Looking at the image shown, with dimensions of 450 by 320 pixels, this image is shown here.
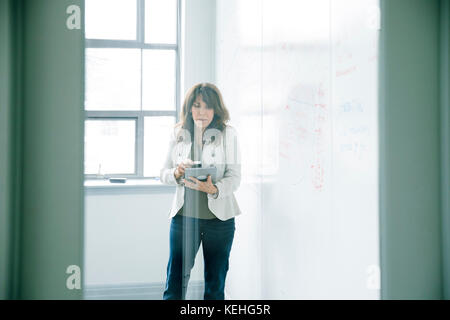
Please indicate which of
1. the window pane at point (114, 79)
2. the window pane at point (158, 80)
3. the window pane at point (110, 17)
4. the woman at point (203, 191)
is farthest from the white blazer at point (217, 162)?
the window pane at point (110, 17)

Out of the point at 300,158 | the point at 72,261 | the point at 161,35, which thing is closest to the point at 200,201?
the point at 300,158

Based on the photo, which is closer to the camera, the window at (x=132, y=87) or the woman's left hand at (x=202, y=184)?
the woman's left hand at (x=202, y=184)

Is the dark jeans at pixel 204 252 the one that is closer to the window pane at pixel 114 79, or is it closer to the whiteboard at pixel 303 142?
the whiteboard at pixel 303 142

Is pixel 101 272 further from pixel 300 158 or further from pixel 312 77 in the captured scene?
pixel 312 77

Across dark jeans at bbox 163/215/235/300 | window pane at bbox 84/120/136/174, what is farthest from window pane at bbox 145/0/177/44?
dark jeans at bbox 163/215/235/300

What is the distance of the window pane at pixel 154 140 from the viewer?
56.5 inches

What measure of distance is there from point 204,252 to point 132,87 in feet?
3.02

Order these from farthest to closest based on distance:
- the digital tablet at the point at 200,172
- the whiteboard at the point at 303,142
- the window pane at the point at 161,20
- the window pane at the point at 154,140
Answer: the window pane at the point at 154,140, the window pane at the point at 161,20, the digital tablet at the point at 200,172, the whiteboard at the point at 303,142

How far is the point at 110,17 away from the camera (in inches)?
49.9

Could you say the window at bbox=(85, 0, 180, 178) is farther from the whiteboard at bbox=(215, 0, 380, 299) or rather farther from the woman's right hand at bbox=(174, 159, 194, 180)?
the whiteboard at bbox=(215, 0, 380, 299)

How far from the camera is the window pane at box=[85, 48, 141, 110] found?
56.8 inches

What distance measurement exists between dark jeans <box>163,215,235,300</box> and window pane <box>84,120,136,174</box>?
377 millimetres

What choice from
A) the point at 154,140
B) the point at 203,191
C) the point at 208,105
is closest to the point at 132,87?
the point at 154,140

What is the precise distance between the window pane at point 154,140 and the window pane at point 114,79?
0.13 metres
